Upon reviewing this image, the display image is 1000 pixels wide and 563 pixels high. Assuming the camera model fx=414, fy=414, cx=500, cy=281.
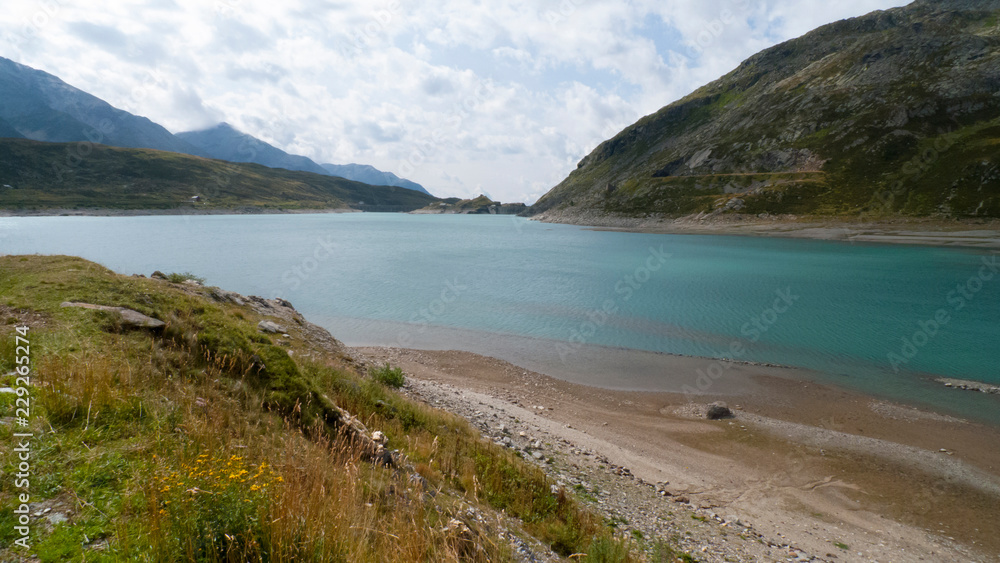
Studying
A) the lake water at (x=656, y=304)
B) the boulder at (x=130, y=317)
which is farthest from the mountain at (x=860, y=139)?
the boulder at (x=130, y=317)

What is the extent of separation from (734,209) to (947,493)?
121977 mm

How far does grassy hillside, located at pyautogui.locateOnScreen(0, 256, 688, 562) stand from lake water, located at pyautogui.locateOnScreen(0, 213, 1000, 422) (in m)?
14.1

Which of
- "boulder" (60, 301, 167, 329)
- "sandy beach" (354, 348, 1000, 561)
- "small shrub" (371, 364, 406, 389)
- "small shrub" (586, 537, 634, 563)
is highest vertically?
"boulder" (60, 301, 167, 329)

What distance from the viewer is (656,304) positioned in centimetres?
3622

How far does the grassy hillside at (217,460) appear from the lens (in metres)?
3.45

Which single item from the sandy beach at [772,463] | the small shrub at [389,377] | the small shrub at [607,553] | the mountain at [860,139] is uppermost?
the mountain at [860,139]

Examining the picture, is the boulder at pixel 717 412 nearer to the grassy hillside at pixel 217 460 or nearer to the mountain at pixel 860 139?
the grassy hillside at pixel 217 460

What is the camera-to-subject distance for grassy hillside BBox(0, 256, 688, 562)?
3.45m

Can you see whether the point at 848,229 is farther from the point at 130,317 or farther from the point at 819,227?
the point at 130,317

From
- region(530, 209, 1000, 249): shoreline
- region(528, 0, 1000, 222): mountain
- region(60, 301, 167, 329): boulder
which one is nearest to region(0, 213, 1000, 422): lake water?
region(530, 209, 1000, 249): shoreline

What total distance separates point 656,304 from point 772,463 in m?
23.5

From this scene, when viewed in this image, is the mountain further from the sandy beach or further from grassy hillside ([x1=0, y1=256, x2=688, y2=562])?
grassy hillside ([x1=0, y1=256, x2=688, y2=562])

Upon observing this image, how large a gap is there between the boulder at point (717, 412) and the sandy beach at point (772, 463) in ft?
1.16

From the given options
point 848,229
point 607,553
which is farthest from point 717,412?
point 848,229
